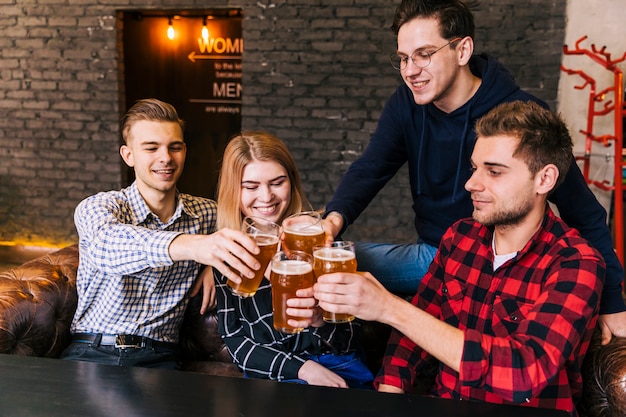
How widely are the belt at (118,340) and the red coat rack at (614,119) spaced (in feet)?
11.3

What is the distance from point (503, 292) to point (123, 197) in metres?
1.35

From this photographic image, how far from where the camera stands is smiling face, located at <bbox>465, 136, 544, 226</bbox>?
1478 mm

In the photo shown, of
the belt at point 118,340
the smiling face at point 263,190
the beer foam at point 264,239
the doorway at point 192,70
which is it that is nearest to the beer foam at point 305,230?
the beer foam at point 264,239

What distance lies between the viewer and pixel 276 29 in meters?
4.84

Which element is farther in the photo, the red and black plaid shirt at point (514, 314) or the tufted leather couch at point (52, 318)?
the tufted leather couch at point (52, 318)

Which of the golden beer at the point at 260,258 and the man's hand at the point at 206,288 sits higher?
the golden beer at the point at 260,258

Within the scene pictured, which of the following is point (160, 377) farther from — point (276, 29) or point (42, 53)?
point (42, 53)

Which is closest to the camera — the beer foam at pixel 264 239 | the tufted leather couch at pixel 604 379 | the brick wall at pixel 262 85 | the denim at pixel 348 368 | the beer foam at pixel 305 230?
the beer foam at pixel 264 239

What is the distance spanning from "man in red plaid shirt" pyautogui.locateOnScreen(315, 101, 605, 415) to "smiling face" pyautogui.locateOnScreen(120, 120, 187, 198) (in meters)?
1.00

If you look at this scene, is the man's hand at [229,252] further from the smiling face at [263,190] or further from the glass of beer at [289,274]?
the smiling face at [263,190]

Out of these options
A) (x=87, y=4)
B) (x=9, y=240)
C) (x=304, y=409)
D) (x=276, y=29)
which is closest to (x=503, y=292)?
(x=304, y=409)

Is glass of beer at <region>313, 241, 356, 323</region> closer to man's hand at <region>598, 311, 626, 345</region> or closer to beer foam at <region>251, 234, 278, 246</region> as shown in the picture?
beer foam at <region>251, 234, 278, 246</region>

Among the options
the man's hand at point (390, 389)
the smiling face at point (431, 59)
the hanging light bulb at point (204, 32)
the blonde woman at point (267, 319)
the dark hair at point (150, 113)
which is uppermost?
the hanging light bulb at point (204, 32)

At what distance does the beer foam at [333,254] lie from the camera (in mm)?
1239
